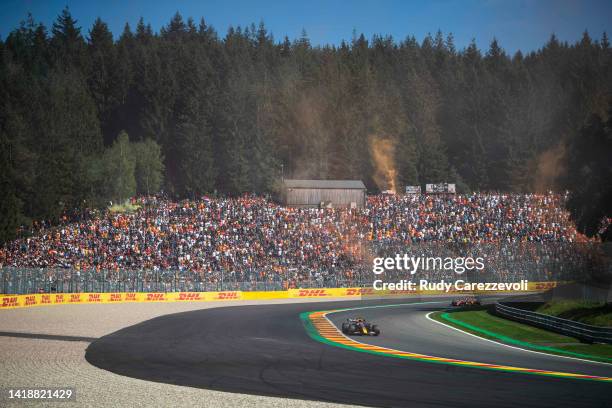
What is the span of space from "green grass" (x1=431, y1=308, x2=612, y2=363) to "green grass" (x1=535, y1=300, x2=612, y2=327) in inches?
64.1

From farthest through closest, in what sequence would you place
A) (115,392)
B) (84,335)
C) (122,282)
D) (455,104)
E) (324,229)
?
(455,104) → (324,229) → (122,282) → (84,335) → (115,392)

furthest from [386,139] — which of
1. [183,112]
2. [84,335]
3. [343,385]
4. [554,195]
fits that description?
[343,385]

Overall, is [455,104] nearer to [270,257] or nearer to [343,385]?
[270,257]

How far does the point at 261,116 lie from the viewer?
10319 cm

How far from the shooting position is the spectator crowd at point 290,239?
5550 cm

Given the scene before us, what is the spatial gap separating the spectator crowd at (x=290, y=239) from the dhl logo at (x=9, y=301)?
22.7 feet

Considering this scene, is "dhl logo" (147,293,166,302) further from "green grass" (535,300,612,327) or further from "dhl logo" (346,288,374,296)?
"green grass" (535,300,612,327)

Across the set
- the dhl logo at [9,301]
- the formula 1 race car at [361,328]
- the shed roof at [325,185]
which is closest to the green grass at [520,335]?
the formula 1 race car at [361,328]

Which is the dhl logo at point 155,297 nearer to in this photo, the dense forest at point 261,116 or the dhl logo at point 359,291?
the dhl logo at point 359,291

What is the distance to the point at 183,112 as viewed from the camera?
104188 millimetres

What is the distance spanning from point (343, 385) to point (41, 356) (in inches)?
415

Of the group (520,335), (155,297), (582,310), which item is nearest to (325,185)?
(155,297)

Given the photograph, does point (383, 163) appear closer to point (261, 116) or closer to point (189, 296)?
point (261, 116)

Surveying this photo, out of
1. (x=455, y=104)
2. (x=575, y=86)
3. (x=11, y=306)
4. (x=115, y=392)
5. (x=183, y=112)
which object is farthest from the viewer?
(x=455, y=104)
